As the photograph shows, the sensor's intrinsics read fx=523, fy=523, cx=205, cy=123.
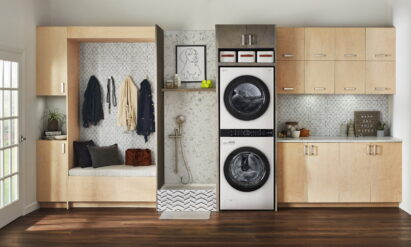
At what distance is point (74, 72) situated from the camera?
6738 mm

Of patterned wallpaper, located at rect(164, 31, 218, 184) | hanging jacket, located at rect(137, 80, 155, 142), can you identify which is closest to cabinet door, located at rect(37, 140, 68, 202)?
hanging jacket, located at rect(137, 80, 155, 142)

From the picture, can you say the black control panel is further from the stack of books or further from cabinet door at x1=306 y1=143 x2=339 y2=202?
the stack of books

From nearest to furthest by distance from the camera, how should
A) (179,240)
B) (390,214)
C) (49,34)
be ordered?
(179,240)
(390,214)
(49,34)

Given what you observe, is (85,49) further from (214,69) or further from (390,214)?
(390,214)

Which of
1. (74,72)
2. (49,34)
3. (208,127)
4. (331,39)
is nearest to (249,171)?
(208,127)

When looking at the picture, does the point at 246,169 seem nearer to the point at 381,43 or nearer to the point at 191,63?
the point at 191,63

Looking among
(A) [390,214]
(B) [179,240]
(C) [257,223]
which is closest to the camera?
(B) [179,240]

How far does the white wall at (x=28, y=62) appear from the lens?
583 cm

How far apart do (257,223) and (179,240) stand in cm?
106

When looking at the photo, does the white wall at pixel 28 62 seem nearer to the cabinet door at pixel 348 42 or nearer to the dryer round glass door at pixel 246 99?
the dryer round glass door at pixel 246 99

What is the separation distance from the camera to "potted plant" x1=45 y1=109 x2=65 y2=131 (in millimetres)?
6641

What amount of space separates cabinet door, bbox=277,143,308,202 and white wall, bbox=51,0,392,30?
172 centimetres

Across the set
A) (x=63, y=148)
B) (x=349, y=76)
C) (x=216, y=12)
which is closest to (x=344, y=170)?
(x=349, y=76)

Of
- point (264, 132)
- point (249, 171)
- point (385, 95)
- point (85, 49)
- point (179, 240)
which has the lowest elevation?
point (179, 240)
